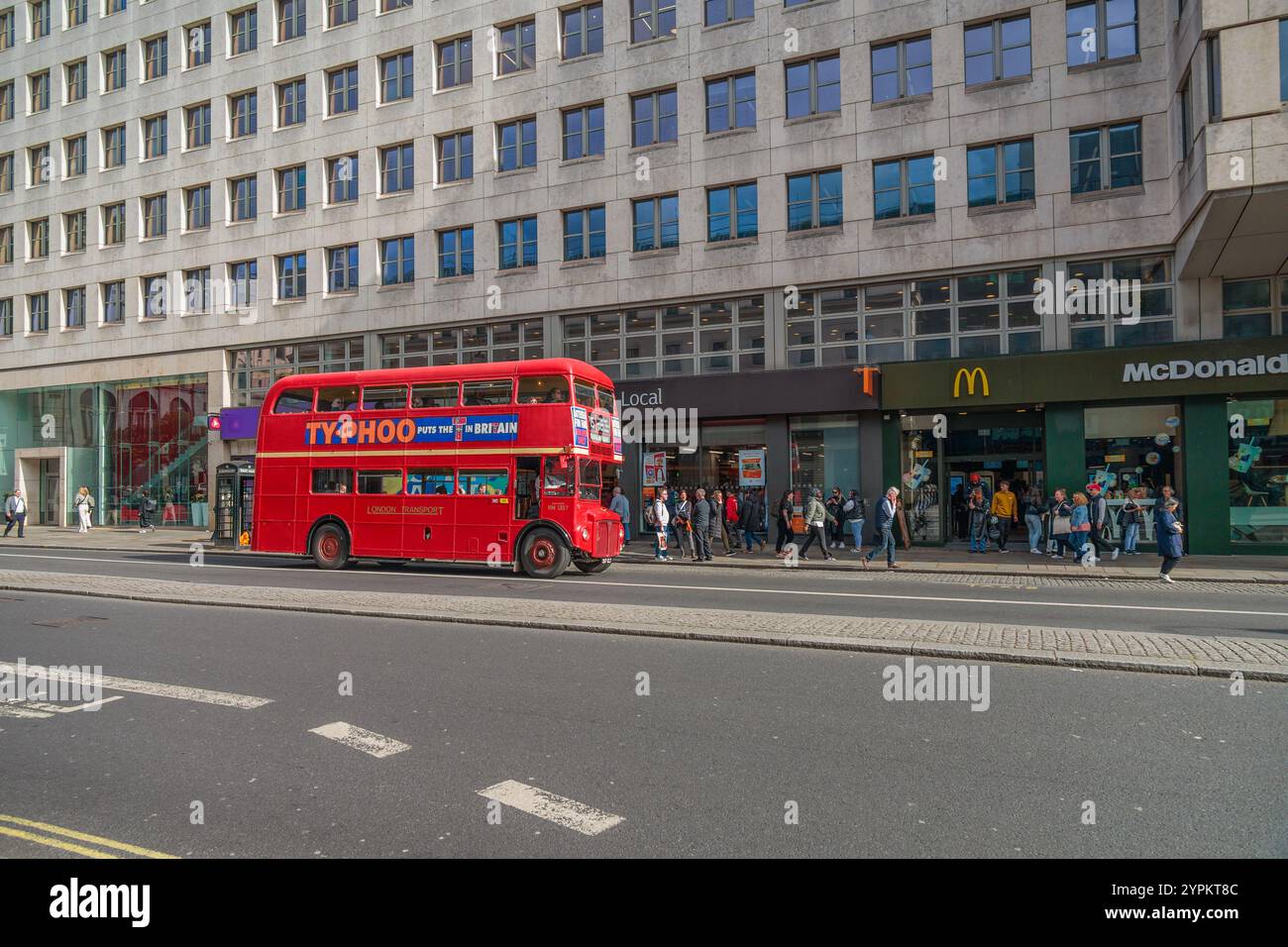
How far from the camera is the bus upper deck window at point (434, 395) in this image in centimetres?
1733

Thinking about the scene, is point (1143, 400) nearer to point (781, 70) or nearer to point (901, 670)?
point (781, 70)

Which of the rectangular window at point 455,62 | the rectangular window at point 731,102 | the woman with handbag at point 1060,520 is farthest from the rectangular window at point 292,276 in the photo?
the woman with handbag at point 1060,520

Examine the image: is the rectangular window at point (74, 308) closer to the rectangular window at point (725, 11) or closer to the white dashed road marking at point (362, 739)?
the rectangular window at point (725, 11)

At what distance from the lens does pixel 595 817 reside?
438 centimetres

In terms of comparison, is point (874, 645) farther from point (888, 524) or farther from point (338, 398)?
point (338, 398)

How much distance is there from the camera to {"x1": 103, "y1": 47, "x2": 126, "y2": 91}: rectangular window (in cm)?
3567

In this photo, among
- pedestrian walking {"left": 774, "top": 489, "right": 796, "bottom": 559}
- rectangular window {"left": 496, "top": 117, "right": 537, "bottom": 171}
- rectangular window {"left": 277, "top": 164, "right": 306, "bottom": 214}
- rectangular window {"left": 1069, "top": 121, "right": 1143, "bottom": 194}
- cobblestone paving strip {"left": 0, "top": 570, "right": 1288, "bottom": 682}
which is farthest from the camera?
rectangular window {"left": 277, "top": 164, "right": 306, "bottom": 214}

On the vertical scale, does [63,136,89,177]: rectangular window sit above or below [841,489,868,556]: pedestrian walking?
above

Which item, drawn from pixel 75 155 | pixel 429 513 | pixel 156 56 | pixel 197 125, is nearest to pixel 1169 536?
pixel 429 513

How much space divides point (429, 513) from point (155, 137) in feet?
91.7

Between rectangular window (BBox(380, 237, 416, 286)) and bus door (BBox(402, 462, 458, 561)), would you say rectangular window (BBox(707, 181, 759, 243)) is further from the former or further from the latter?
bus door (BBox(402, 462, 458, 561))

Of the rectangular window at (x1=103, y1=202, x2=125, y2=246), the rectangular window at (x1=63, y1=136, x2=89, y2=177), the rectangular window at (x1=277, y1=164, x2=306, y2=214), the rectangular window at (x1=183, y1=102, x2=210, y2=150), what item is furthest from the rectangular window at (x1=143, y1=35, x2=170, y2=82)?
the rectangular window at (x1=277, y1=164, x2=306, y2=214)

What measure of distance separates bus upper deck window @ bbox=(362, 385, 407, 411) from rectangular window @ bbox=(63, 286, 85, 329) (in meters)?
26.0
